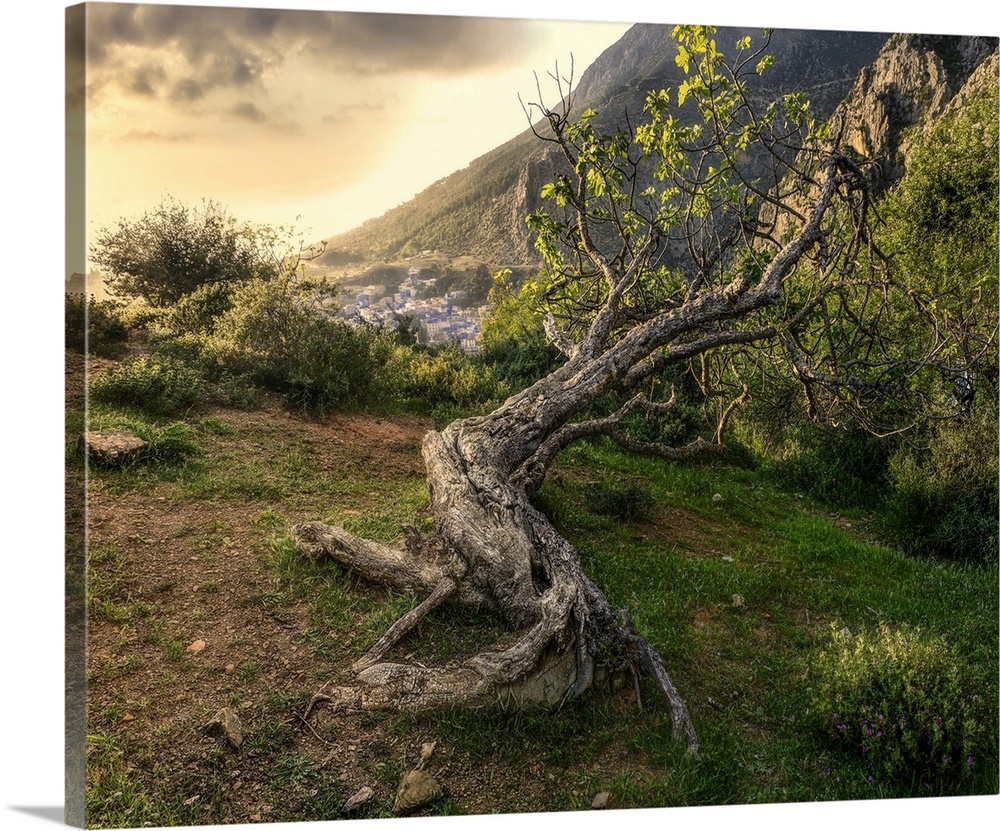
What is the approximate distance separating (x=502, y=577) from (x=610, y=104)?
4554 mm

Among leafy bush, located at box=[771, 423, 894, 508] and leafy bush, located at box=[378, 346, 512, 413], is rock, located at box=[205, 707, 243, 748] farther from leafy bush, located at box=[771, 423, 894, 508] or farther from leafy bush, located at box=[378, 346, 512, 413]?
leafy bush, located at box=[771, 423, 894, 508]

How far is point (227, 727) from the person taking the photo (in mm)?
3141

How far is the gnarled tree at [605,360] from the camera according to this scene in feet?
12.0

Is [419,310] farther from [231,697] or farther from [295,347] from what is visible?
[231,697]

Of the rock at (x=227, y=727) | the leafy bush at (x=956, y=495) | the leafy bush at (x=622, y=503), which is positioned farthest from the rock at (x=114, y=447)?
A: the leafy bush at (x=956, y=495)

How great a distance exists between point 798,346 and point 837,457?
3.03 metres

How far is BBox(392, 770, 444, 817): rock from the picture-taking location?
3082 mm

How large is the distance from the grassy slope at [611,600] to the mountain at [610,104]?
2.34m

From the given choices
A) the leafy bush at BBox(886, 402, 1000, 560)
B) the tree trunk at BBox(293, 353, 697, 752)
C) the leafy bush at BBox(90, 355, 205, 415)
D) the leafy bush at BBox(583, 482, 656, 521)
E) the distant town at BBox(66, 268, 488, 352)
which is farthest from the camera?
the distant town at BBox(66, 268, 488, 352)

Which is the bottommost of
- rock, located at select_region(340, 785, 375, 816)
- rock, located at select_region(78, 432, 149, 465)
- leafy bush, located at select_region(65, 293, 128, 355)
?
rock, located at select_region(340, 785, 375, 816)

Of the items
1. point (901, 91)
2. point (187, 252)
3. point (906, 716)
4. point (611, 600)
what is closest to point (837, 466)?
point (901, 91)

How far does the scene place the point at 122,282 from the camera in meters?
6.25

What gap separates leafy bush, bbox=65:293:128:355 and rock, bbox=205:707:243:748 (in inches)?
72.1

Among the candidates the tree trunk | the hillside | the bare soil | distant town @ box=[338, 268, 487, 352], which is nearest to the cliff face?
the hillside
